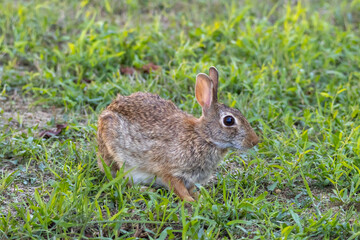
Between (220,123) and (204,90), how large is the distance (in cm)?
32

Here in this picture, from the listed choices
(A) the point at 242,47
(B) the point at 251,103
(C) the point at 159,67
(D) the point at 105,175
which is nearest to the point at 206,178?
(D) the point at 105,175

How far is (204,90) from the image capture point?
4703mm

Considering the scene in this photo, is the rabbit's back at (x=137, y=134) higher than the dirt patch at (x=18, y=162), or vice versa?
the rabbit's back at (x=137, y=134)

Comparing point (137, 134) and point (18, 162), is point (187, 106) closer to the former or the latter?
point (137, 134)

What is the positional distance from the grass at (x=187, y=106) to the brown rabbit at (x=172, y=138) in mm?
→ 168

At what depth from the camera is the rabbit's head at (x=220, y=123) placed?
454cm

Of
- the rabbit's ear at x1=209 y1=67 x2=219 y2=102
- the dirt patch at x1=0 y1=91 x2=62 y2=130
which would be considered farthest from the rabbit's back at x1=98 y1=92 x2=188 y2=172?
the dirt patch at x1=0 y1=91 x2=62 y2=130

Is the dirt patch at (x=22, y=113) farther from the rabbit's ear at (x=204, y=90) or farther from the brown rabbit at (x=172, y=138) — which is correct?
the rabbit's ear at (x=204, y=90)

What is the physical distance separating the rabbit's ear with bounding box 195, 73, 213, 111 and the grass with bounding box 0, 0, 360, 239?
0.63m

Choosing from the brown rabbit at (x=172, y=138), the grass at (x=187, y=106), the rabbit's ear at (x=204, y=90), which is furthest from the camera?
the rabbit's ear at (x=204, y=90)

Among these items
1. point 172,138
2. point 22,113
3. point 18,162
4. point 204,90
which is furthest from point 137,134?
point 22,113

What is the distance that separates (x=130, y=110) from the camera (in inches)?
187

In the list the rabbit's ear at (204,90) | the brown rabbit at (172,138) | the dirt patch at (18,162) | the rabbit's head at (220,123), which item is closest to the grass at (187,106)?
the dirt patch at (18,162)

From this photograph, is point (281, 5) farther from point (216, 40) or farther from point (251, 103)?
point (251, 103)
